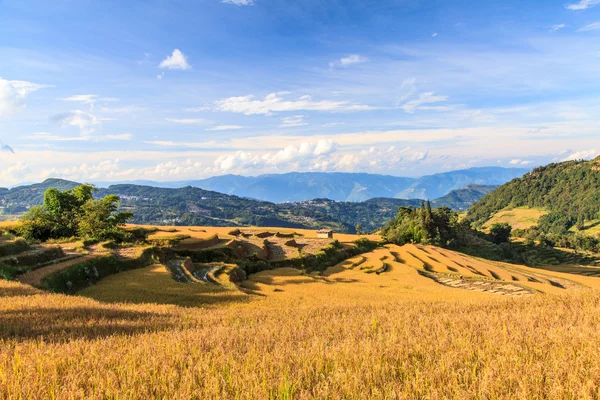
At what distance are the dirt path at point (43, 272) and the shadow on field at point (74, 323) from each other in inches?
359

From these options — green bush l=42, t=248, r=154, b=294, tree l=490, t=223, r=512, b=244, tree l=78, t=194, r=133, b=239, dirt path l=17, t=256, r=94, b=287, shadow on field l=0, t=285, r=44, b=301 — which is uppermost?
tree l=78, t=194, r=133, b=239

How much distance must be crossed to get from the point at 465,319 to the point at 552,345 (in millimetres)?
2739

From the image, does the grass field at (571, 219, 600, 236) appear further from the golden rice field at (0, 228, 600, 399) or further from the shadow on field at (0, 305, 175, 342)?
the shadow on field at (0, 305, 175, 342)

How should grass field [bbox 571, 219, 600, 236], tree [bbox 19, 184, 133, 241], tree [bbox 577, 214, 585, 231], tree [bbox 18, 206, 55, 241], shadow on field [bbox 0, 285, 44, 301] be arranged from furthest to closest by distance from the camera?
tree [bbox 577, 214, 585, 231] < grass field [bbox 571, 219, 600, 236] < tree [bbox 19, 184, 133, 241] < tree [bbox 18, 206, 55, 241] < shadow on field [bbox 0, 285, 44, 301]

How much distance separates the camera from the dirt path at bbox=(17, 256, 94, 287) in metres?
18.4

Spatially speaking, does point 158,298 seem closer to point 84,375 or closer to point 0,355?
point 0,355

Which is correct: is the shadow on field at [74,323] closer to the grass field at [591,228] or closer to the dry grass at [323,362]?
the dry grass at [323,362]

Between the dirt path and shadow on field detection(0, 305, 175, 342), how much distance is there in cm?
911

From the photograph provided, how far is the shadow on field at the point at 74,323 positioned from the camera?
797 centimetres

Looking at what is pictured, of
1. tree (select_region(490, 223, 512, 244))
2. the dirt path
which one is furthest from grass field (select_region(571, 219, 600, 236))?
the dirt path

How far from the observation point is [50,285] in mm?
19281

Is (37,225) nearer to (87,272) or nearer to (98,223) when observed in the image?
(98,223)

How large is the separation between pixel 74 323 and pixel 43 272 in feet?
50.9

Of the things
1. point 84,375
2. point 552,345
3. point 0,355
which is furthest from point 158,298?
point 552,345
